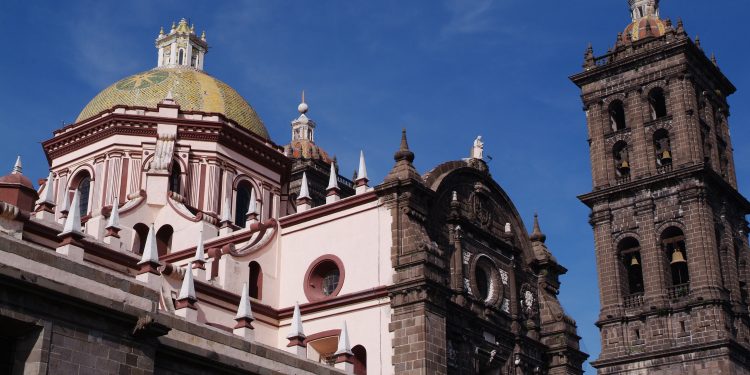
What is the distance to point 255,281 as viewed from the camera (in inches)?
1382

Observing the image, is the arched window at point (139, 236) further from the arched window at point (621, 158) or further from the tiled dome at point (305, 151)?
the arched window at point (621, 158)

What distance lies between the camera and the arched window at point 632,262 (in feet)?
178

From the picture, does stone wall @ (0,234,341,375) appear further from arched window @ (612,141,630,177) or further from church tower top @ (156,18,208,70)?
arched window @ (612,141,630,177)

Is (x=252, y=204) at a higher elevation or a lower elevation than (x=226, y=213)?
higher

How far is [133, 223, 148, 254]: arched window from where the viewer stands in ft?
124

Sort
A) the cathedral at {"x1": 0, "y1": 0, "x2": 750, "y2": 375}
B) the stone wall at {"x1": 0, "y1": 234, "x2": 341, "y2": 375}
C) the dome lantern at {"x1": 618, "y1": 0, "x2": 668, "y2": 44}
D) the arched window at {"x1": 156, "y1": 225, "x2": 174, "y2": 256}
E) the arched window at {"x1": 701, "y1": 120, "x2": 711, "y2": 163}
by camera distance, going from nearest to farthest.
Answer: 1. the stone wall at {"x1": 0, "y1": 234, "x2": 341, "y2": 375}
2. the cathedral at {"x1": 0, "y1": 0, "x2": 750, "y2": 375}
3. the arched window at {"x1": 156, "y1": 225, "x2": 174, "y2": 256}
4. the arched window at {"x1": 701, "y1": 120, "x2": 711, "y2": 163}
5. the dome lantern at {"x1": 618, "y1": 0, "x2": 668, "y2": 44}

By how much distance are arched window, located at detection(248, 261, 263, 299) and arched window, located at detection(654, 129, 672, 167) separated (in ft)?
91.0

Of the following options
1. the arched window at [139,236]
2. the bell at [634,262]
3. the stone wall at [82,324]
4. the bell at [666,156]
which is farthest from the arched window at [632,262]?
the stone wall at [82,324]

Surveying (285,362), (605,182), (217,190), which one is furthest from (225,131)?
(605,182)

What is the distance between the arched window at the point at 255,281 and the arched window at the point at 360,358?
421 cm

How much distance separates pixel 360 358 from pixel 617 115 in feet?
103

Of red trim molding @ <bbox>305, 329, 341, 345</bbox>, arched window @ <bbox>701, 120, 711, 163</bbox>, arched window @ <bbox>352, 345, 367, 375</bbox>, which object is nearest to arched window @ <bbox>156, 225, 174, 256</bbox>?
red trim molding @ <bbox>305, 329, 341, 345</bbox>

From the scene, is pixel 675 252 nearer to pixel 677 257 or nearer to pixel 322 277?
pixel 677 257

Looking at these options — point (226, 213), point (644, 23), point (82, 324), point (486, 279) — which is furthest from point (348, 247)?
point (644, 23)
